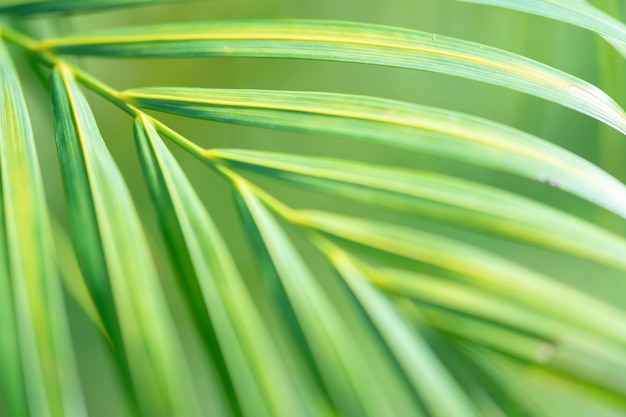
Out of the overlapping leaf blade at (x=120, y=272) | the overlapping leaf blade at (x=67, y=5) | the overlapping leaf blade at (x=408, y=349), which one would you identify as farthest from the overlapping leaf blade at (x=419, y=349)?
the overlapping leaf blade at (x=67, y=5)

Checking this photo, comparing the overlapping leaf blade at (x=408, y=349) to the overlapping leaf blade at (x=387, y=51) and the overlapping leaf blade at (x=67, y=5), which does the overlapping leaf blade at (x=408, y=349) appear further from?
the overlapping leaf blade at (x=67, y=5)

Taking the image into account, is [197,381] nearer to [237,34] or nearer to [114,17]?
[114,17]

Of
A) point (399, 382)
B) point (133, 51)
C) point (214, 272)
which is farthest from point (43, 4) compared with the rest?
point (399, 382)

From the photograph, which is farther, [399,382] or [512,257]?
[512,257]

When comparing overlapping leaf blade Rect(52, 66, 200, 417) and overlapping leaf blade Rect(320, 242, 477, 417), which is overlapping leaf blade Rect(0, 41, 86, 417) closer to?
overlapping leaf blade Rect(52, 66, 200, 417)

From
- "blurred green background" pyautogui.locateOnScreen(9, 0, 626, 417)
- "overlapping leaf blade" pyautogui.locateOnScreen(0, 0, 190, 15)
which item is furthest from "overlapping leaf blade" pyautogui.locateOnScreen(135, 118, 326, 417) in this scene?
"blurred green background" pyautogui.locateOnScreen(9, 0, 626, 417)

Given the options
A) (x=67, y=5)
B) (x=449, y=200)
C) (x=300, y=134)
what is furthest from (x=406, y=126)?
(x=300, y=134)
